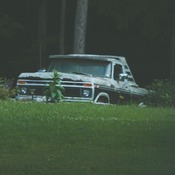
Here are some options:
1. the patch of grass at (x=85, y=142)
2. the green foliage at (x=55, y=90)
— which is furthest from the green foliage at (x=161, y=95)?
the patch of grass at (x=85, y=142)

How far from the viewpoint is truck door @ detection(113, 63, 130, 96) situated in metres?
19.0

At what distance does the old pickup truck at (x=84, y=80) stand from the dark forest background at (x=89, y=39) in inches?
454

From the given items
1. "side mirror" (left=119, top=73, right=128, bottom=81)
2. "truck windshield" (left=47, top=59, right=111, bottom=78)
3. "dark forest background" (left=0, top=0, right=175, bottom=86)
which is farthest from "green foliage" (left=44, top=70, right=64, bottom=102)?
"dark forest background" (left=0, top=0, right=175, bottom=86)

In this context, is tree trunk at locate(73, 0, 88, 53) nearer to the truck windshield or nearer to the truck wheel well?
the truck windshield

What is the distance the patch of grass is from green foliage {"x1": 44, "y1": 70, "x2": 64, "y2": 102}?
86.0 inches

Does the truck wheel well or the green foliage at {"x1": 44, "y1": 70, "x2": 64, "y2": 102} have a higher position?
the green foliage at {"x1": 44, "y1": 70, "x2": 64, "y2": 102}

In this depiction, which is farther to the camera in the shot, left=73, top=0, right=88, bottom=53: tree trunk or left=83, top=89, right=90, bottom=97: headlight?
left=73, top=0, right=88, bottom=53: tree trunk

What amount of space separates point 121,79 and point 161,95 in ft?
3.96

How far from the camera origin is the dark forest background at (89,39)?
111ft

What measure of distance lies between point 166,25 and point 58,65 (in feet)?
41.5

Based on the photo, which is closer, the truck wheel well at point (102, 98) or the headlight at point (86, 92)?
the headlight at point (86, 92)

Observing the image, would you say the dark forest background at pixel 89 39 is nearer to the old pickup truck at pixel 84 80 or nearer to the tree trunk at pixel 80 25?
the tree trunk at pixel 80 25

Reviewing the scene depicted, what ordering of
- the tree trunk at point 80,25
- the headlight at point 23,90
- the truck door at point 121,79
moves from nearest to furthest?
the headlight at point 23,90
the truck door at point 121,79
the tree trunk at point 80,25

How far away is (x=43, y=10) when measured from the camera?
116ft
